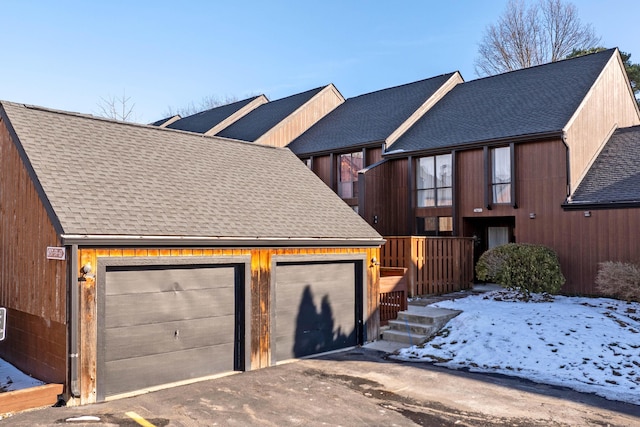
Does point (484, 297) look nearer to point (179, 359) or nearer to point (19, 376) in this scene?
point (179, 359)

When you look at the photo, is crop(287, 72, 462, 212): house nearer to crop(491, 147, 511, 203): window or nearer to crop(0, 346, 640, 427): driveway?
crop(491, 147, 511, 203): window

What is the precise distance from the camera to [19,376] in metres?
8.67

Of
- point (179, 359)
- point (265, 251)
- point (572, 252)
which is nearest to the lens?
point (179, 359)

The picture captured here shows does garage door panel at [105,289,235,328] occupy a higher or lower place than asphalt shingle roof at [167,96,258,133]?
lower

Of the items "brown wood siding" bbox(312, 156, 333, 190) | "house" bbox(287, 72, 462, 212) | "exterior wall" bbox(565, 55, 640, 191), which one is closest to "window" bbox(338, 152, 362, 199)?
"house" bbox(287, 72, 462, 212)

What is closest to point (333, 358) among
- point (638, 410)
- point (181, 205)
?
point (181, 205)

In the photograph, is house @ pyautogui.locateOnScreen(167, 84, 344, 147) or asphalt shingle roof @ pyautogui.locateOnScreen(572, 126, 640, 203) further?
house @ pyautogui.locateOnScreen(167, 84, 344, 147)

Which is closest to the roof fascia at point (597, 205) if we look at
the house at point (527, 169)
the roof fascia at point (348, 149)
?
the house at point (527, 169)

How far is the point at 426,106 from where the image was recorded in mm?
22969

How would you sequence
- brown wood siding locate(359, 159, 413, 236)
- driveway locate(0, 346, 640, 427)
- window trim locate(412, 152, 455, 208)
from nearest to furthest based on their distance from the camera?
1. driveway locate(0, 346, 640, 427)
2. window trim locate(412, 152, 455, 208)
3. brown wood siding locate(359, 159, 413, 236)

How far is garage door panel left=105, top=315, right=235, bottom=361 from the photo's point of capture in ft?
25.2

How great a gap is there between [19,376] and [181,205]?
4219 mm

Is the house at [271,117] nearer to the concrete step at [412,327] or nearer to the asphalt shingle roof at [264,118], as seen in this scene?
the asphalt shingle roof at [264,118]

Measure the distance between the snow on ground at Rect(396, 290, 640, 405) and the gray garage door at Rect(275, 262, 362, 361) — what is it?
154 cm
